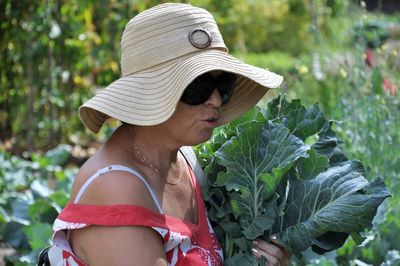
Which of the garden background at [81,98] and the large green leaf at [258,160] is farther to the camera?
the garden background at [81,98]

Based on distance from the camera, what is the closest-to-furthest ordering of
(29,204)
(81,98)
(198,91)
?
(198,91) → (29,204) → (81,98)

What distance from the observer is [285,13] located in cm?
1398

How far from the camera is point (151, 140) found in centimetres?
227

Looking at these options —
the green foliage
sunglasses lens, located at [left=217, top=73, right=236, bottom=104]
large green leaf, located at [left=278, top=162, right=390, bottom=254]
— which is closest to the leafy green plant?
large green leaf, located at [left=278, top=162, right=390, bottom=254]

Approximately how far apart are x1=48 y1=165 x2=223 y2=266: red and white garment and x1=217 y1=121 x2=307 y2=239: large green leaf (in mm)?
143

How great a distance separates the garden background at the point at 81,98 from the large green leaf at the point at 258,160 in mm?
461

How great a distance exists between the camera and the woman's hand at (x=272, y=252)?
7.86 feet

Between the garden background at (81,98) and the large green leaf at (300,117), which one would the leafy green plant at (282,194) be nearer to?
the large green leaf at (300,117)

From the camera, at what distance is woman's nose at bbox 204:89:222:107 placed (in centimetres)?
220

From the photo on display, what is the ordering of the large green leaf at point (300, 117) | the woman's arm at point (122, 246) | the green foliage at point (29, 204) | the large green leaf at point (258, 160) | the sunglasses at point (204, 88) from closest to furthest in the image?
the woman's arm at point (122, 246), the sunglasses at point (204, 88), the large green leaf at point (258, 160), the large green leaf at point (300, 117), the green foliage at point (29, 204)

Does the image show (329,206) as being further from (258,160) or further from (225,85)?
(225,85)

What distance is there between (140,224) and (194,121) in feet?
0.99

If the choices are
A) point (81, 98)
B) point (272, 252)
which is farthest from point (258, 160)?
point (81, 98)

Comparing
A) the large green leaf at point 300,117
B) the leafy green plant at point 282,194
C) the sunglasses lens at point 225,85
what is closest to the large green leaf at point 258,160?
the leafy green plant at point 282,194
